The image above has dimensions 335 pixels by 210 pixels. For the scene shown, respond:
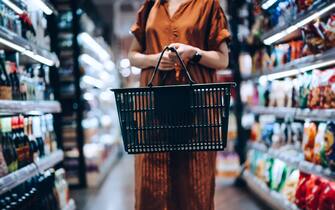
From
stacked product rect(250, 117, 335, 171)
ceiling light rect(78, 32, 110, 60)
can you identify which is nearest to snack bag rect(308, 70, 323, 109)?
stacked product rect(250, 117, 335, 171)

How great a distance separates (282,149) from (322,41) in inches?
47.6

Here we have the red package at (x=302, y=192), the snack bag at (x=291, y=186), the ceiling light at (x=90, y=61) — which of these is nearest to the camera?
the red package at (x=302, y=192)

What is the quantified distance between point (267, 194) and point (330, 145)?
134 cm

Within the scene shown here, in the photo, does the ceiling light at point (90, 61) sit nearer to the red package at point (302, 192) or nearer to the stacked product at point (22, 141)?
the stacked product at point (22, 141)

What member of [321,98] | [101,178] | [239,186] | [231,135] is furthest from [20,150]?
[231,135]

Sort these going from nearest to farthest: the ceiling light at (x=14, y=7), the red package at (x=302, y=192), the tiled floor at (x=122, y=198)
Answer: the ceiling light at (x=14, y=7), the red package at (x=302, y=192), the tiled floor at (x=122, y=198)

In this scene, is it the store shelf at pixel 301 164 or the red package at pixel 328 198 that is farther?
the store shelf at pixel 301 164

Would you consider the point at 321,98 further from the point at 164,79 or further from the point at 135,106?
the point at 135,106

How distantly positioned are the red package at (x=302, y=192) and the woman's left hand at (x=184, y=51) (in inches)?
64.3

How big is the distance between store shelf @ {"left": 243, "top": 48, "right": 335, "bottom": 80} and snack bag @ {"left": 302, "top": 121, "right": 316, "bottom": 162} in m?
0.39

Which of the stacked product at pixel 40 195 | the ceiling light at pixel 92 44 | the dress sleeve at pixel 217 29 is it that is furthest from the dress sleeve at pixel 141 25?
the ceiling light at pixel 92 44

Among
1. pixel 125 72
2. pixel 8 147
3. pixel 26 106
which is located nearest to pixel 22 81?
pixel 26 106

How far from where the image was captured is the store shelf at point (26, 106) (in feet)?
8.25

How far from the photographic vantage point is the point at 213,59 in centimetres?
188
